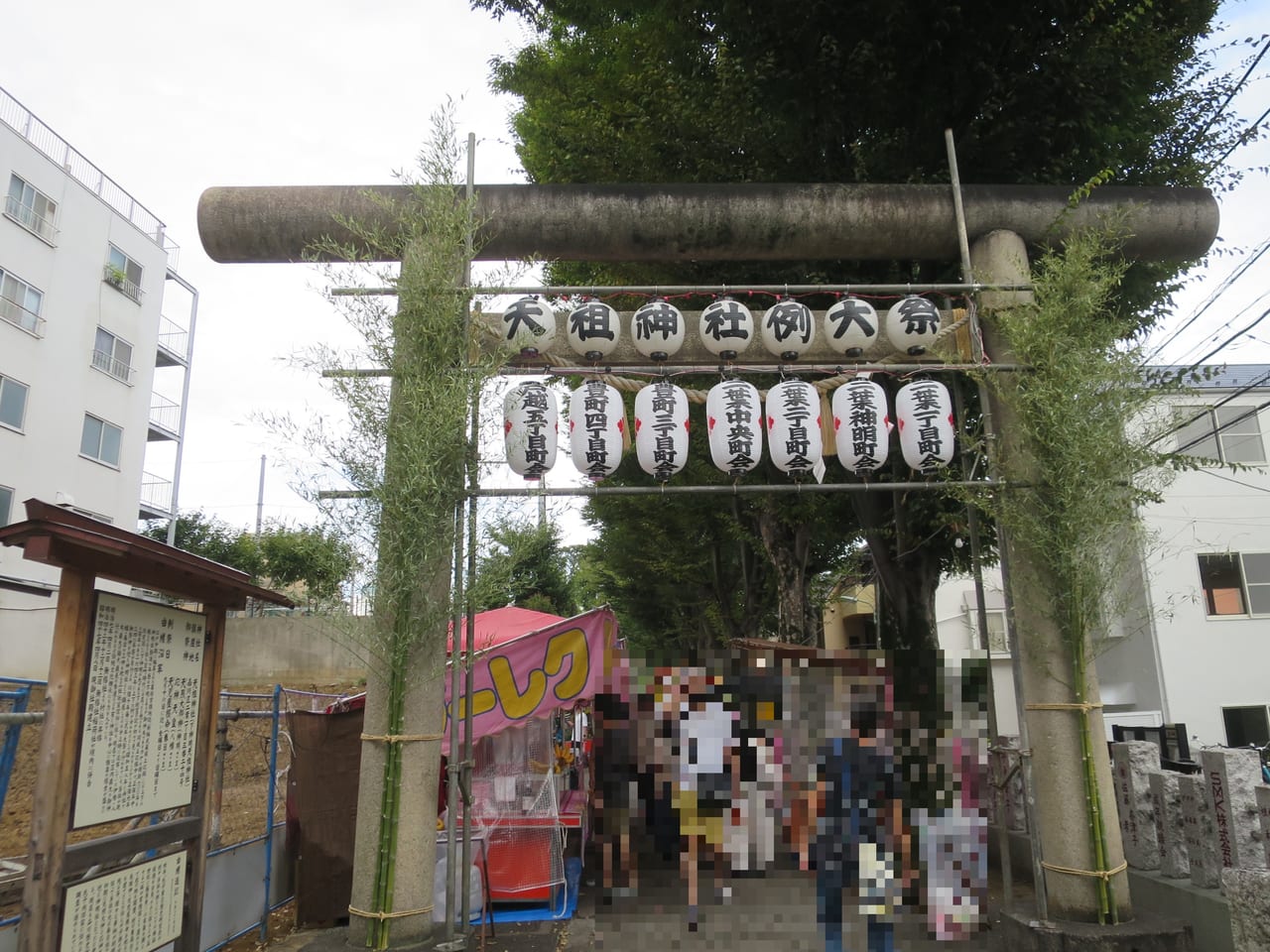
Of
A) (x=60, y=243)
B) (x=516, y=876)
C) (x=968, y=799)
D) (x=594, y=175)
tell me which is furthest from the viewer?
(x=60, y=243)

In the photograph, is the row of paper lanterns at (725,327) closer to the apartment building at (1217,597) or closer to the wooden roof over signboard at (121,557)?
the wooden roof over signboard at (121,557)

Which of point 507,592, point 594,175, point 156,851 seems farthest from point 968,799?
point 594,175

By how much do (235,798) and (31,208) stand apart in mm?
17059

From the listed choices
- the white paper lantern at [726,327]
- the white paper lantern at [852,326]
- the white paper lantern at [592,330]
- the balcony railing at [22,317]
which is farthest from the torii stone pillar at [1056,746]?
the balcony railing at [22,317]

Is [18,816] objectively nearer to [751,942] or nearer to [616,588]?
[751,942]

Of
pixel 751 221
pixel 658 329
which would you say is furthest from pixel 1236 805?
pixel 751 221

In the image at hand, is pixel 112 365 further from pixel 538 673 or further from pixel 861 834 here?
pixel 861 834

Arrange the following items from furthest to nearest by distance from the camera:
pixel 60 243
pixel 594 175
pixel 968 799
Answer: pixel 60 243 < pixel 594 175 < pixel 968 799

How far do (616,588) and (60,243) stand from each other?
75.9 ft

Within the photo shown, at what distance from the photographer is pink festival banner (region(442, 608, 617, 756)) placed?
8.27 metres

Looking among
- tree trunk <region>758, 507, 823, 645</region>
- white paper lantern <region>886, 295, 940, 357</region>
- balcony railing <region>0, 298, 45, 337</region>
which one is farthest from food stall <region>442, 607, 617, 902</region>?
balcony railing <region>0, 298, 45, 337</region>

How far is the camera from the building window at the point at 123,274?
23719 millimetres

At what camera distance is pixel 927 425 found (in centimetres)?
683

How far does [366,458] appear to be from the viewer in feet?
20.3
